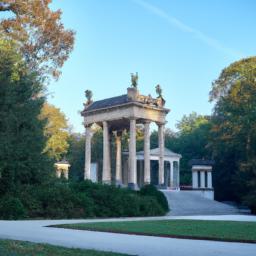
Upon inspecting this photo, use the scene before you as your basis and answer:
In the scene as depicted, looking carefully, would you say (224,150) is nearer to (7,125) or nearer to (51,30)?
(51,30)

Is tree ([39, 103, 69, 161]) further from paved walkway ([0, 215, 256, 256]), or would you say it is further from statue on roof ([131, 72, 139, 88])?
paved walkway ([0, 215, 256, 256])

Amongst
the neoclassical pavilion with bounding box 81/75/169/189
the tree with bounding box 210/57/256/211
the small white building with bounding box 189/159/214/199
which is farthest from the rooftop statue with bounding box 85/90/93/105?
the tree with bounding box 210/57/256/211

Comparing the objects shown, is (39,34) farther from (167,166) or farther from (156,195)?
(167,166)

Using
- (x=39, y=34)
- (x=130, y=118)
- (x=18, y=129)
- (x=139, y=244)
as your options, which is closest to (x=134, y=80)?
(x=130, y=118)

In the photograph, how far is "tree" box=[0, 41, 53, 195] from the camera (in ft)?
78.7

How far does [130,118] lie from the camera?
148ft

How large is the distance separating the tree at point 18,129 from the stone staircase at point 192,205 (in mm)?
12293

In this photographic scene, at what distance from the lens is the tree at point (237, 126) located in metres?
43.5

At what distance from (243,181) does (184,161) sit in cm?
1905

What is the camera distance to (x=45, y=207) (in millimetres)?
25125

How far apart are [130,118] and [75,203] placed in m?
19.9

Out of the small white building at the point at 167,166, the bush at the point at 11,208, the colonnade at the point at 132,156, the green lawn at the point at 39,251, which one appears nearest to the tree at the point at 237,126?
the small white building at the point at 167,166

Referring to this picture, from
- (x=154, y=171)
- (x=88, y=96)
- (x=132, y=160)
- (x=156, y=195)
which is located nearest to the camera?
(x=156, y=195)

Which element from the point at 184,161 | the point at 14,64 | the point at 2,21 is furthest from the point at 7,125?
the point at 184,161
